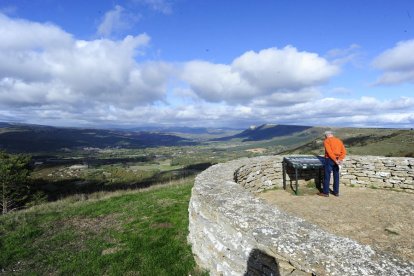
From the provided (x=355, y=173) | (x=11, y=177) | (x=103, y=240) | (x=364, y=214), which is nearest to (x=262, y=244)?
(x=364, y=214)

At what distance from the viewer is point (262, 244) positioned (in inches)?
162

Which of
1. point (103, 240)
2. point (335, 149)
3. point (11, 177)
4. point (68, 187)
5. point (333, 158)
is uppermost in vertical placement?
point (335, 149)

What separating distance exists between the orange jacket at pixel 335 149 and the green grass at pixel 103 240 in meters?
5.58

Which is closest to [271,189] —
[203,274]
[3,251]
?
[203,274]

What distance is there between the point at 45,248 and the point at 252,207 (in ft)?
21.9

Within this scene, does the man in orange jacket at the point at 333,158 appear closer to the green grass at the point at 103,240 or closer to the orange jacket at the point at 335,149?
the orange jacket at the point at 335,149

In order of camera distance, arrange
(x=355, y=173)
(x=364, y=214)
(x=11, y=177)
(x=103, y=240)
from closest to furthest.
Answer: (x=364, y=214) → (x=103, y=240) → (x=355, y=173) → (x=11, y=177)

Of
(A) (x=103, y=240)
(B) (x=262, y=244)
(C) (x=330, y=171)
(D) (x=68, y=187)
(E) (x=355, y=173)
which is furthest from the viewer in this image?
(D) (x=68, y=187)

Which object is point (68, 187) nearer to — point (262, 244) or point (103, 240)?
point (103, 240)

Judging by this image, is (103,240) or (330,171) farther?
(330,171)

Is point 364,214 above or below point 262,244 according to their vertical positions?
below

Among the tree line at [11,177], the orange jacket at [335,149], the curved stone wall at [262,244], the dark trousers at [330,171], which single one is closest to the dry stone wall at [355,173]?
the dark trousers at [330,171]

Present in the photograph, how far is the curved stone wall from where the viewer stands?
336 centimetres

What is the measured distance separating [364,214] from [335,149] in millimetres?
2581
